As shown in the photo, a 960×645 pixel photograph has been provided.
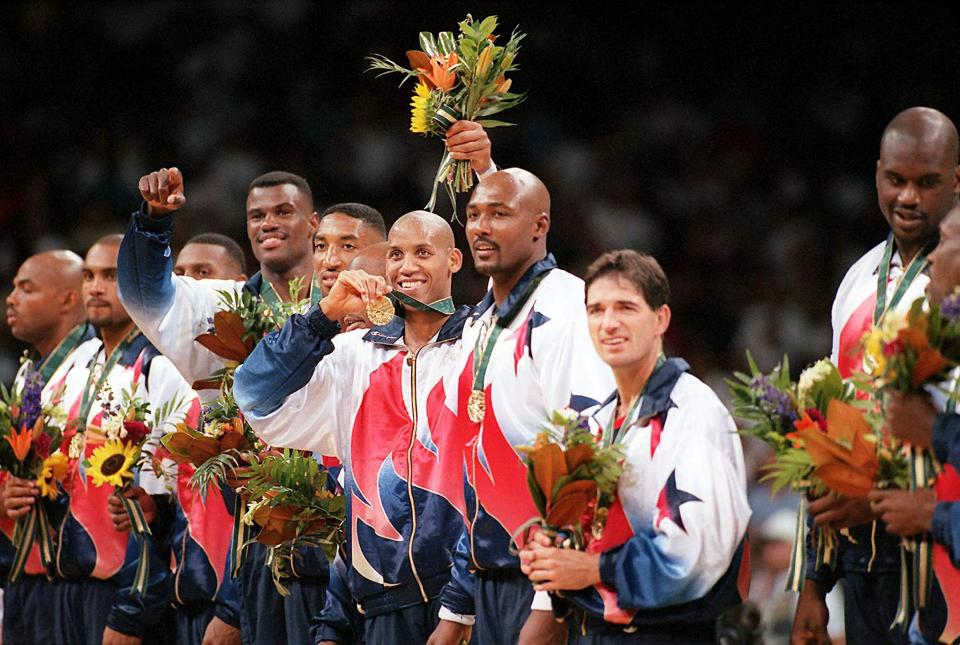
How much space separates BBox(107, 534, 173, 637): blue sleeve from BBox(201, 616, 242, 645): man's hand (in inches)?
14.2

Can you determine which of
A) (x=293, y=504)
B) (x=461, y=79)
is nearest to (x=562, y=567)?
(x=293, y=504)

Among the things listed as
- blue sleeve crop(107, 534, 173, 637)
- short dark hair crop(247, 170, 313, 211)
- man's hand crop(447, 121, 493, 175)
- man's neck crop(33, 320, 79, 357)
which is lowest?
blue sleeve crop(107, 534, 173, 637)

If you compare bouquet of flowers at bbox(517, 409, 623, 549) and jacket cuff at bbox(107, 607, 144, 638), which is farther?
jacket cuff at bbox(107, 607, 144, 638)

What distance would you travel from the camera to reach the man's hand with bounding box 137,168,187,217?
612 cm

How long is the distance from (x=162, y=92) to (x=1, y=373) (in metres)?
2.99

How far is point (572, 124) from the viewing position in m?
12.2

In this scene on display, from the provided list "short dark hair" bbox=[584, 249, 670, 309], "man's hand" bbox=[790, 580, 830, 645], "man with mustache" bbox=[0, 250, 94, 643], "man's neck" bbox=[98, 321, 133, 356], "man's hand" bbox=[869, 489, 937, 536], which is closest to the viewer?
"man's hand" bbox=[869, 489, 937, 536]

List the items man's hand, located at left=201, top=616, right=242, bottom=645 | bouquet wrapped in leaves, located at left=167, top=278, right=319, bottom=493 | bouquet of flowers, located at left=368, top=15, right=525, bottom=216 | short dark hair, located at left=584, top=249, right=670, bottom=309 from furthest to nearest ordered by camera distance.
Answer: man's hand, located at left=201, top=616, right=242, bottom=645, bouquet wrapped in leaves, located at left=167, top=278, right=319, bottom=493, bouquet of flowers, located at left=368, top=15, right=525, bottom=216, short dark hair, located at left=584, top=249, right=670, bottom=309

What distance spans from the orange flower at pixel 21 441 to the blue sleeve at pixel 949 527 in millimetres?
4327

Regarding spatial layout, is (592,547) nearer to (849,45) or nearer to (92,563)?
(92,563)

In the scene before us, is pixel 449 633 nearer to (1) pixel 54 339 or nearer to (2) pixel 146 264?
(2) pixel 146 264

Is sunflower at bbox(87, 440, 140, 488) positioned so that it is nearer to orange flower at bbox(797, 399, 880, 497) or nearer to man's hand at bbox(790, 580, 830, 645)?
man's hand at bbox(790, 580, 830, 645)

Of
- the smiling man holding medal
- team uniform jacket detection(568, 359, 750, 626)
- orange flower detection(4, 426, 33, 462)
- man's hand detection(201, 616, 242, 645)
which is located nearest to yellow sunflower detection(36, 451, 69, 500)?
orange flower detection(4, 426, 33, 462)

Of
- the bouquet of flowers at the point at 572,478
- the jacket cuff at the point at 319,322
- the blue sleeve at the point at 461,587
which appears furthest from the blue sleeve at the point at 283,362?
the bouquet of flowers at the point at 572,478
